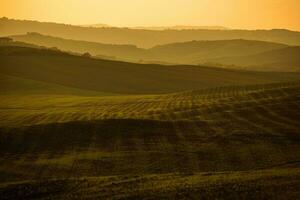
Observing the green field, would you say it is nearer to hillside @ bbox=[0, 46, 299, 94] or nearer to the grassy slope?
the grassy slope

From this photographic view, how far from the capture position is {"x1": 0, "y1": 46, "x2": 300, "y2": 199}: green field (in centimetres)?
2256

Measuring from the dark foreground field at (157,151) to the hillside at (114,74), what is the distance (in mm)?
37398

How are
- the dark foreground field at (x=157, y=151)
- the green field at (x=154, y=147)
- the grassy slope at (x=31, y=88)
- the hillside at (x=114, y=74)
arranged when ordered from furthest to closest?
the hillside at (x=114, y=74) < the grassy slope at (x=31, y=88) < the green field at (x=154, y=147) < the dark foreground field at (x=157, y=151)

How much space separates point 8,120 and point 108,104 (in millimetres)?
15747

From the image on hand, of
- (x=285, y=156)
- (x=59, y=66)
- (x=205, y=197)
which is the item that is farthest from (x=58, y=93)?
(x=205, y=197)

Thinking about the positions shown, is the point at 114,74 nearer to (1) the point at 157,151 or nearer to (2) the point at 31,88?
(2) the point at 31,88

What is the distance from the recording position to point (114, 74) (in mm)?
102375

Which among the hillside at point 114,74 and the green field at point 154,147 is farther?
the hillside at point 114,74

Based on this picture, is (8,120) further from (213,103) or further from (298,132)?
(298,132)

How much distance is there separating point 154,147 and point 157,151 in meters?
1.27

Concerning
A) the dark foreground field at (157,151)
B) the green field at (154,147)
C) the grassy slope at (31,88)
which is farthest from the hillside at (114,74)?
the dark foreground field at (157,151)

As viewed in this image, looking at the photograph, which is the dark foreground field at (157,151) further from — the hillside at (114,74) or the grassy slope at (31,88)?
the hillside at (114,74)

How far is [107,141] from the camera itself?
37.5 m

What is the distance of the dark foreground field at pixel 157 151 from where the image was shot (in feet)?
73.6
